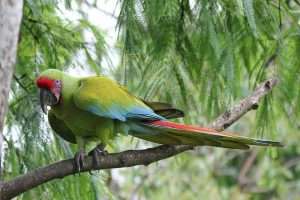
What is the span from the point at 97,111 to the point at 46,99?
145mm

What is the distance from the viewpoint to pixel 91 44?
2.40m

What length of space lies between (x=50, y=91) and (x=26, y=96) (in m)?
0.27

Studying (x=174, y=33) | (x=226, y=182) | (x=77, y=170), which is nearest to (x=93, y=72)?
(x=174, y=33)

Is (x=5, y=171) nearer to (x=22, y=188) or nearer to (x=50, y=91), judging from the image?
(x=50, y=91)

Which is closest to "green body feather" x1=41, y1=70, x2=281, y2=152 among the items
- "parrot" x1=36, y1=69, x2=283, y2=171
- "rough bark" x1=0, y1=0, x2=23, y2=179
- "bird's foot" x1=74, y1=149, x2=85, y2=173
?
"parrot" x1=36, y1=69, x2=283, y2=171

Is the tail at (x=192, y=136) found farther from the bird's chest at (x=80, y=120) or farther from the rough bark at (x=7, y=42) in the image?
the rough bark at (x=7, y=42)

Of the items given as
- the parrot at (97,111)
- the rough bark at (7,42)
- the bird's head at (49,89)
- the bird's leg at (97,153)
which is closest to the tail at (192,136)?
the parrot at (97,111)

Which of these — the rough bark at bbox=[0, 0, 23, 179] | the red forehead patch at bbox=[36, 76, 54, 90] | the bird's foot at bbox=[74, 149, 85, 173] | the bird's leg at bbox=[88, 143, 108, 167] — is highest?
the rough bark at bbox=[0, 0, 23, 179]

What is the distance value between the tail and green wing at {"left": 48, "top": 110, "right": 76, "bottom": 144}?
10.2 inches

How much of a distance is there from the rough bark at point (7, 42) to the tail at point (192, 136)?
1.75ft

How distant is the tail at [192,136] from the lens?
5.77 feet

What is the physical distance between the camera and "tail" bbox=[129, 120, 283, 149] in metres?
1.76

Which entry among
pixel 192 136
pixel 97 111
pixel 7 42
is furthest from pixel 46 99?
pixel 7 42

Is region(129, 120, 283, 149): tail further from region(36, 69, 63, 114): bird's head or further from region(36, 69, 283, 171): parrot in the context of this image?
region(36, 69, 63, 114): bird's head
